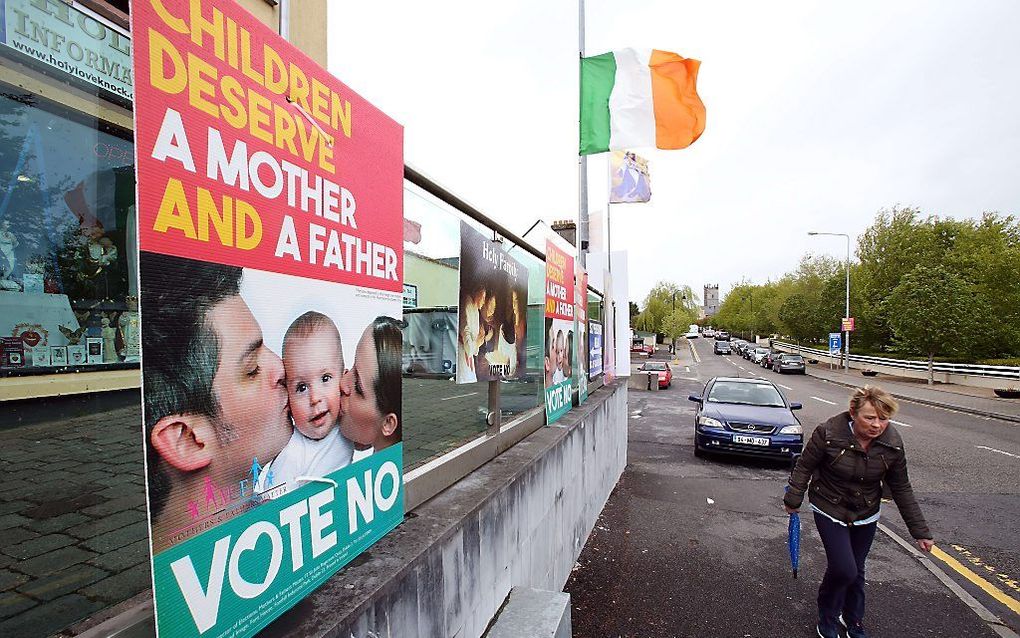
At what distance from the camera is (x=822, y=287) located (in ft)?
151

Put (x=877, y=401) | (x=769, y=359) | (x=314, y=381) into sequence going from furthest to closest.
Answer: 1. (x=769, y=359)
2. (x=877, y=401)
3. (x=314, y=381)

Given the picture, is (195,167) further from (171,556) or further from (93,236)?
(171,556)

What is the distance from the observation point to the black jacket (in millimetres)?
3715

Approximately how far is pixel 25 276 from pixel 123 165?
43 cm

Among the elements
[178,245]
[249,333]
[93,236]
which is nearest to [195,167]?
[178,245]

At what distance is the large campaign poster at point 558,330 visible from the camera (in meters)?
4.59

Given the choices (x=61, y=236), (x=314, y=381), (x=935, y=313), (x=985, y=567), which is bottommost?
(x=985, y=567)

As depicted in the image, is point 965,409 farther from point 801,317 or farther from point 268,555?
point 801,317

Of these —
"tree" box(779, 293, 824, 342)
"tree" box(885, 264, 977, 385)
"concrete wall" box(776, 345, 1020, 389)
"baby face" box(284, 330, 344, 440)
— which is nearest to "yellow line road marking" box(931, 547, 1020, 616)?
"baby face" box(284, 330, 344, 440)

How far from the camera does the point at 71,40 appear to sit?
147 cm

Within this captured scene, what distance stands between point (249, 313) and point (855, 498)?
4.22 m

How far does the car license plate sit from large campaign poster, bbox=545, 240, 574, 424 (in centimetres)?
528

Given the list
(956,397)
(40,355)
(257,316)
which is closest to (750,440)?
(257,316)

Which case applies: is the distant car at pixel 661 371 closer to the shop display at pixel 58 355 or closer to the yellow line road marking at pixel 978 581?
the yellow line road marking at pixel 978 581
